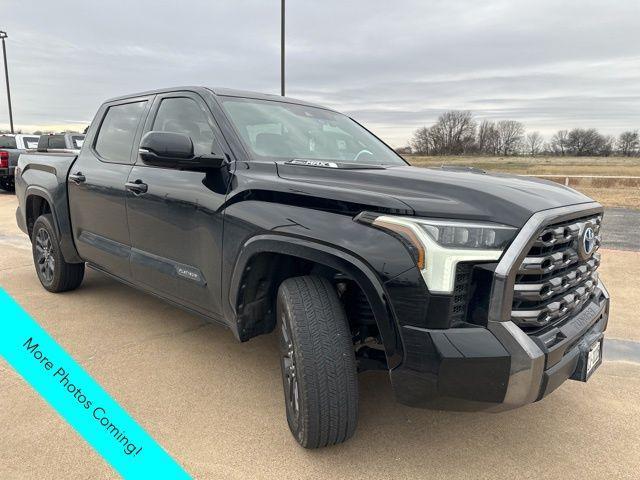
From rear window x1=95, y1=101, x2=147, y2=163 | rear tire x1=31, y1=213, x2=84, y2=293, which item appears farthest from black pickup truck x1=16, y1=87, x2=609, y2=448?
rear tire x1=31, y1=213, x2=84, y2=293

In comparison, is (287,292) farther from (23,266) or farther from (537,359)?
(23,266)

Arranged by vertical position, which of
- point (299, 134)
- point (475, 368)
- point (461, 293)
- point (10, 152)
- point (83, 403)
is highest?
point (299, 134)

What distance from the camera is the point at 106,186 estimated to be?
3.86 meters

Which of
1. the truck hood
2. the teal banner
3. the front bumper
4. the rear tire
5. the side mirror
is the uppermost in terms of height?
the side mirror

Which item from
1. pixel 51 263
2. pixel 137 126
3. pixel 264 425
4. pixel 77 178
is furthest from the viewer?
pixel 51 263

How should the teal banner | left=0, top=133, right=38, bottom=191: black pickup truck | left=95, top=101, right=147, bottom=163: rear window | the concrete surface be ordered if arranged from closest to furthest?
the teal banner < left=95, top=101, right=147, bottom=163: rear window < the concrete surface < left=0, top=133, right=38, bottom=191: black pickup truck

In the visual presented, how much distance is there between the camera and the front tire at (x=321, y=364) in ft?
7.49

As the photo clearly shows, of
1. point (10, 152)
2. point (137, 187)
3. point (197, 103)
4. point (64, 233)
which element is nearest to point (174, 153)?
point (197, 103)

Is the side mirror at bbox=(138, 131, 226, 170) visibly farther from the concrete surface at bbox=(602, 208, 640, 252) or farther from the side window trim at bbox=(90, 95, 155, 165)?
the concrete surface at bbox=(602, 208, 640, 252)

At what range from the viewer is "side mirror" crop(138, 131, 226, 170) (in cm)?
274

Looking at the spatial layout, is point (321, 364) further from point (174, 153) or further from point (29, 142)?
point (29, 142)

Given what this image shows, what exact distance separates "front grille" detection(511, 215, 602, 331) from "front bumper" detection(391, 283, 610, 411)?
0.10 metres

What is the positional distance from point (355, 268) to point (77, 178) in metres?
3.13

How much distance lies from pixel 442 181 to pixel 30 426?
7.96ft
